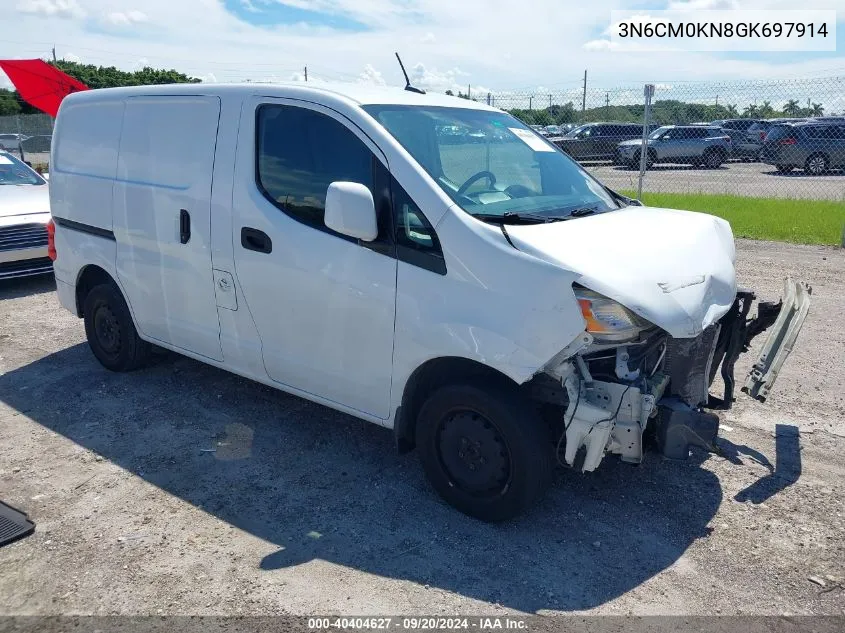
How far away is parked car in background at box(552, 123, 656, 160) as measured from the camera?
21.7 meters

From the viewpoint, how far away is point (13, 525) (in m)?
3.58

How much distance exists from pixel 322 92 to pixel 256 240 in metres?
0.90

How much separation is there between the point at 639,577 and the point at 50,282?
819cm

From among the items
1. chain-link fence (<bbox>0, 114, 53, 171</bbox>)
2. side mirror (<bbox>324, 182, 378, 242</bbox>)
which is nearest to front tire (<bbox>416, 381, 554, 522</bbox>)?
side mirror (<bbox>324, 182, 378, 242</bbox>)

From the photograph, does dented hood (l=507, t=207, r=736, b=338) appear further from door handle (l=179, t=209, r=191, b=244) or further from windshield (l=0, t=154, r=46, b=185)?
windshield (l=0, t=154, r=46, b=185)

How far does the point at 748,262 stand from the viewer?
8.96m

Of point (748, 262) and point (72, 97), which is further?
point (748, 262)

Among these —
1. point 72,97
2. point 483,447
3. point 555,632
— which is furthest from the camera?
point 72,97

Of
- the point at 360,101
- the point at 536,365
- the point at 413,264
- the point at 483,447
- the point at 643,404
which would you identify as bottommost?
the point at 483,447

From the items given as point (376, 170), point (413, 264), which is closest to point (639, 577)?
point (413, 264)

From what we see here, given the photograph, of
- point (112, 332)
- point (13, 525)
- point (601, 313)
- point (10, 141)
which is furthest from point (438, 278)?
point (10, 141)

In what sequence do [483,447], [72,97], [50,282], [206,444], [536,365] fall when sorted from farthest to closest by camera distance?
[50,282] < [72,97] < [206,444] < [483,447] < [536,365]

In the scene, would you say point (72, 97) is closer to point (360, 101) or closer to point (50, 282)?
point (360, 101)

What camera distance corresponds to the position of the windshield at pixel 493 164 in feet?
11.8
